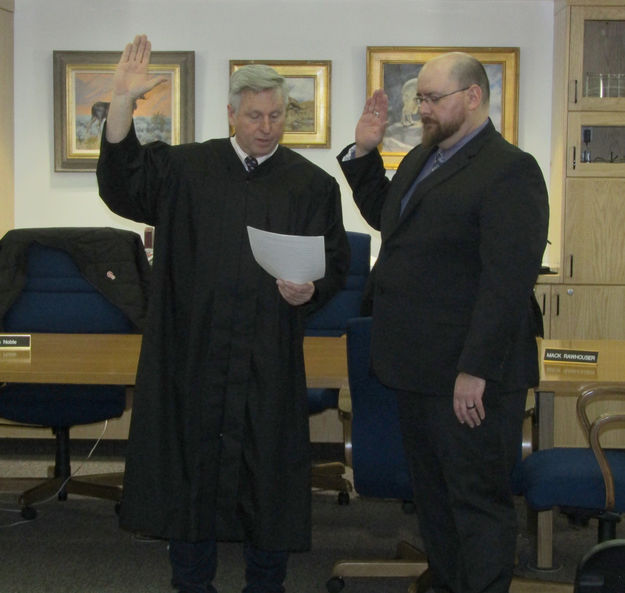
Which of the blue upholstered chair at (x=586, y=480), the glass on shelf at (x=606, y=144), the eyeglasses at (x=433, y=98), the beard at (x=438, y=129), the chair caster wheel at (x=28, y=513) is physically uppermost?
the glass on shelf at (x=606, y=144)

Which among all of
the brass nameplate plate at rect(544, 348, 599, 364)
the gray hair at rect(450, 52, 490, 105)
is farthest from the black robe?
the brass nameplate plate at rect(544, 348, 599, 364)

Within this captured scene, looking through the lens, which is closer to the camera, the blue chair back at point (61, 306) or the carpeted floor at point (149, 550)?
the carpeted floor at point (149, 550)

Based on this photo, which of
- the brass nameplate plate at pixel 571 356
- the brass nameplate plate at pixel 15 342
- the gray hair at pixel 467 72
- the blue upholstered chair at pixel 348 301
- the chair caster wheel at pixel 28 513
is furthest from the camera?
the blue upholstered chair at pixel 348 301

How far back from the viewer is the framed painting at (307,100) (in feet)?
17.3

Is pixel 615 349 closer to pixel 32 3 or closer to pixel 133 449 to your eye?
pixel 133 449

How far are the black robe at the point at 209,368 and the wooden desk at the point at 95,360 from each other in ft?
1.34

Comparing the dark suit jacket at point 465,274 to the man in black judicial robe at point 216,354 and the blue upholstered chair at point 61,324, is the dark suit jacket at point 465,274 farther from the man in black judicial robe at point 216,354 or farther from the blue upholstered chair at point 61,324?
the blue upholstered chair at point 61,324

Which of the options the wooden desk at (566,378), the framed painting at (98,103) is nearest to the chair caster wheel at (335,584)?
the wooden desk at (566,378)

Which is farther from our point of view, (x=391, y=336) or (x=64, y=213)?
(x=64, y=213)

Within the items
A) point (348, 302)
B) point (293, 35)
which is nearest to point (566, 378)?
point (348, 302)

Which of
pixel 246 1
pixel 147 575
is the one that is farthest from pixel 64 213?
pixel 147 575

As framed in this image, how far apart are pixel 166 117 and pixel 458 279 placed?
3.61 metres

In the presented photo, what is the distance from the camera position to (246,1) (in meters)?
5.32

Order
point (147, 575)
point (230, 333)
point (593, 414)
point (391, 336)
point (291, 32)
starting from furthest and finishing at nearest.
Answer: point (291, 32) < point (593, 414) < point (147, 575) < point (230, 333) < point (391, 336)
